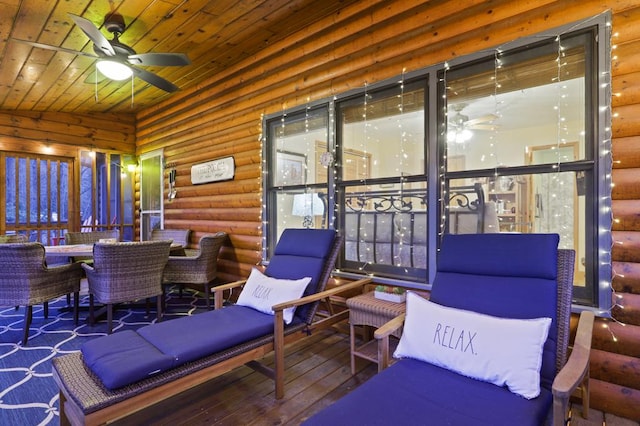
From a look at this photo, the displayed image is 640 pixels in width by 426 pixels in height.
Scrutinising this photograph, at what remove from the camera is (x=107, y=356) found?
1.67 meters

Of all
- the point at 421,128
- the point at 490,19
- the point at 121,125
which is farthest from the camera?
the point at 121,125

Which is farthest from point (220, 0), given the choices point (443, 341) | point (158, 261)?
point (443, 341)

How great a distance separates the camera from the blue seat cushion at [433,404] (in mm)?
1236

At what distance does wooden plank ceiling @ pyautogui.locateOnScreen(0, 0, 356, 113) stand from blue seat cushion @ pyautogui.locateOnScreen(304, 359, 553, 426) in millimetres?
3074

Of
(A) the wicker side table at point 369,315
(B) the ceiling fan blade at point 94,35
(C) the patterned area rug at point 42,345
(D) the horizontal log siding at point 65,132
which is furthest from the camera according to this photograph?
(D) the horizontal log siding at point 65,132

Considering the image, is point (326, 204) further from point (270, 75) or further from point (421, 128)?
point (270, 75)

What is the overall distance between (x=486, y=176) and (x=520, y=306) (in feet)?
3.71

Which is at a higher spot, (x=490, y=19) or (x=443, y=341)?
(x=490, y=19)

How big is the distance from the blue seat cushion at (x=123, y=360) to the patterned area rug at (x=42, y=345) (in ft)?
1.92

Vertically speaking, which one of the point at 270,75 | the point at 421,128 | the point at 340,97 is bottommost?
the point at 421,128


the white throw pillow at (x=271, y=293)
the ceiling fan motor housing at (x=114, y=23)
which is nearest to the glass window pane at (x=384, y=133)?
the white throw pillow at (x=271, y=293)

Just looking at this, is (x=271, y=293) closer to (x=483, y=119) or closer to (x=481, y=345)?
(x=481, y=345)

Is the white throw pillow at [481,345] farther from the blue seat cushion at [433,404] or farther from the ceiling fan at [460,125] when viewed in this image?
the ceiling fan at [460,125]

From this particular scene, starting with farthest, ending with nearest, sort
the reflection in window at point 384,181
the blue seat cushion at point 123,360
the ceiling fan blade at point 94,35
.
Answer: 1. the reflection in window at point 384,181
2. the ceiling fan blade at point 94,35
3. the blue seat cushion at point 123,360
